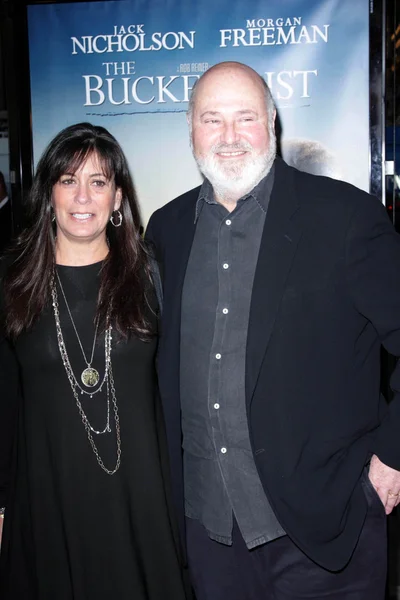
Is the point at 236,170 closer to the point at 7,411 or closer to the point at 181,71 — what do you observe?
the point at 7,411

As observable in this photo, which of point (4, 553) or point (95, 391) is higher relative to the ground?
point (95, 391)

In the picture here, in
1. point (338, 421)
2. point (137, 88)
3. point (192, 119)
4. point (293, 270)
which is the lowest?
point (338, 421)

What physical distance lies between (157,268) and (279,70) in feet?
4.25

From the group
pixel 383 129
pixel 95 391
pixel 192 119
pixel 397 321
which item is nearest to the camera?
pixel 397 321

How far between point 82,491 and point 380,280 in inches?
42.7

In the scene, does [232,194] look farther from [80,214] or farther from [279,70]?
[279,70]

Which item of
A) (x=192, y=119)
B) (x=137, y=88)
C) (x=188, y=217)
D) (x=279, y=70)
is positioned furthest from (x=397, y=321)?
(x=137, y=88)

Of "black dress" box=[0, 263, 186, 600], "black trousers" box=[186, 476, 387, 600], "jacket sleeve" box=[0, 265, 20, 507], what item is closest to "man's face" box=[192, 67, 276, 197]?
"black dress" box=[0, 263, 186, 600]

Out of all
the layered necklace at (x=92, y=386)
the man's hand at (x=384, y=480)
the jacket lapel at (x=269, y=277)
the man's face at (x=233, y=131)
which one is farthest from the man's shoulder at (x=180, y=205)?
the man's hand at (x=384, y=480)

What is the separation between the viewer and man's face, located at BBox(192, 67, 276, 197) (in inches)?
86.6

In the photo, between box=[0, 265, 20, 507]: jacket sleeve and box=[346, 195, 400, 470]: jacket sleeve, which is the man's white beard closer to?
box=[346, 195, 400, 470]: jacket sleeve

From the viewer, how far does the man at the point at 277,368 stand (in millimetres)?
2008

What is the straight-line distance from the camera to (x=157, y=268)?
2410 millimetres

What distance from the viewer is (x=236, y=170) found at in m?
2.18
